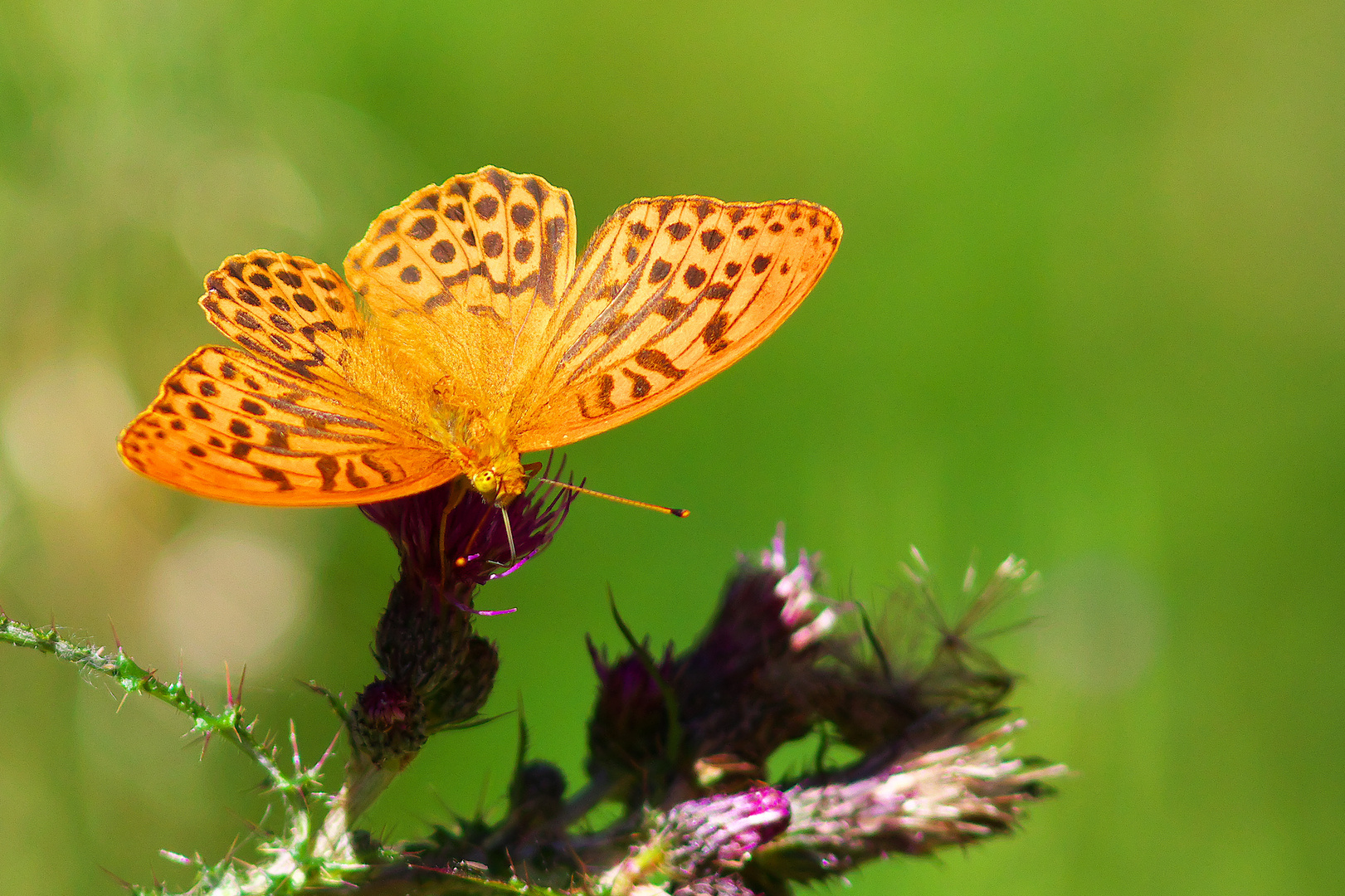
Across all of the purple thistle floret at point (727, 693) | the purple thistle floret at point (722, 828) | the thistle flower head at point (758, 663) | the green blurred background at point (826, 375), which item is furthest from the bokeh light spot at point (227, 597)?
the purple thistle floret at point (722, 828)

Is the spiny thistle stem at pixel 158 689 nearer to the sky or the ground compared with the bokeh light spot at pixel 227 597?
nearer to the sky

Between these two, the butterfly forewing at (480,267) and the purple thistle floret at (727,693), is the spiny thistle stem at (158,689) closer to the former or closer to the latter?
the purple thistle floret at (727,693)

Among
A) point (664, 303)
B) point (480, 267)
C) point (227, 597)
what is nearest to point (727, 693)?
point (664, 303)

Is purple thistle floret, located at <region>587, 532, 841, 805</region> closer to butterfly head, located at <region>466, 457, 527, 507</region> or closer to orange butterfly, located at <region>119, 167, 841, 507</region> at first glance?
butterfly head, located at <region>466, 457, 527, 507</region>

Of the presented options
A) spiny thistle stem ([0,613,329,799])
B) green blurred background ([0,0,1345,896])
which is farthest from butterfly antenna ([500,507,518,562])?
green blurred background ([0,0,1345,896])

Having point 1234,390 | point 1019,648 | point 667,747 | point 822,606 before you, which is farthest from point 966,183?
point 667,747

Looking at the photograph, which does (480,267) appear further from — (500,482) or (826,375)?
(826,375)
